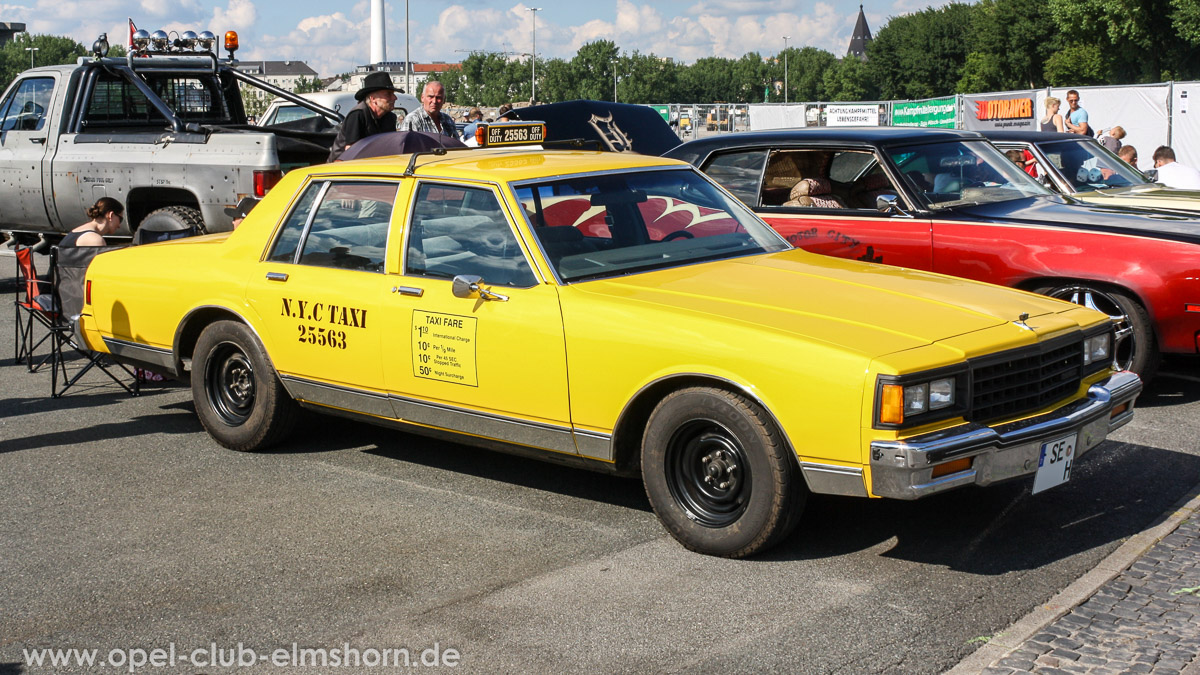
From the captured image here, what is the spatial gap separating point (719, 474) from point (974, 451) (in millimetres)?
962

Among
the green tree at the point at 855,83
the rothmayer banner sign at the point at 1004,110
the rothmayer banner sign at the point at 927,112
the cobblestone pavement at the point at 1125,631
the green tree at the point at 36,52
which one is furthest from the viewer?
the green tree at the point at 36,52

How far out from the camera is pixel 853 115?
111ft

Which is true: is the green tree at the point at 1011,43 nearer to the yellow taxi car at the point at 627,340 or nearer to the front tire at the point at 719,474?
the yellow taxi car at the point at 627,340

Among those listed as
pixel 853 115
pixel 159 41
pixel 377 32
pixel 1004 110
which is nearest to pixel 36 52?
pixel 377 32

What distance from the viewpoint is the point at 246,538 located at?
201 inches

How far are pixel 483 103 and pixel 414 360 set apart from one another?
14848 cm

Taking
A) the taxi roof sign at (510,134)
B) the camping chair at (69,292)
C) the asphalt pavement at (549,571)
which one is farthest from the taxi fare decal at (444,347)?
the camping chair at (69,292)

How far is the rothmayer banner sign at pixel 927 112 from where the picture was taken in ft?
96.9

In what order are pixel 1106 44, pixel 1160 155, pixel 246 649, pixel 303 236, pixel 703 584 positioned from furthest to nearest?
pixel 1106 44
pixel 1160 155
pixel 303 236
pixel 703 584
pixel 246 649

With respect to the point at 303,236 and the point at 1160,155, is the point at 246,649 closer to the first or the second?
the point at 303,236

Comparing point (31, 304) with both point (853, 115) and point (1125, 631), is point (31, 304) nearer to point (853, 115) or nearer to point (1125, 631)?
point (1125, 631)

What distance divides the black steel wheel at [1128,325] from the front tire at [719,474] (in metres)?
3.43

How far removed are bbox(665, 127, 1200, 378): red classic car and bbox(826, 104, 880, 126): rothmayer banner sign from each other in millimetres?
25102

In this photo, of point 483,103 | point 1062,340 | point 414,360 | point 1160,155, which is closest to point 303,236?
point 414,360
